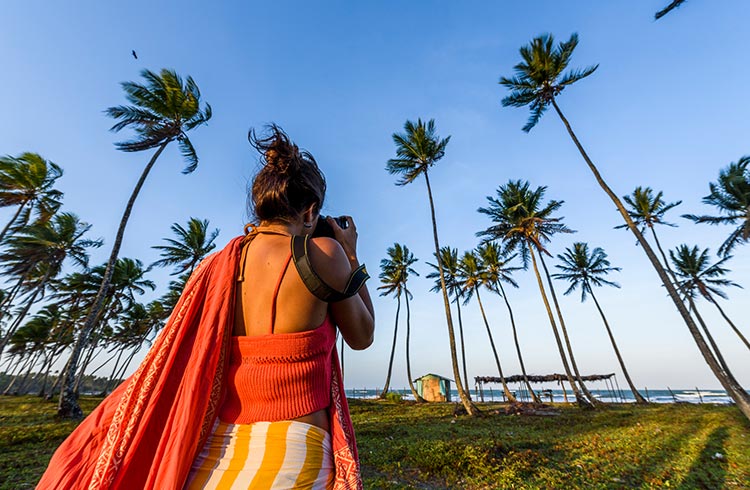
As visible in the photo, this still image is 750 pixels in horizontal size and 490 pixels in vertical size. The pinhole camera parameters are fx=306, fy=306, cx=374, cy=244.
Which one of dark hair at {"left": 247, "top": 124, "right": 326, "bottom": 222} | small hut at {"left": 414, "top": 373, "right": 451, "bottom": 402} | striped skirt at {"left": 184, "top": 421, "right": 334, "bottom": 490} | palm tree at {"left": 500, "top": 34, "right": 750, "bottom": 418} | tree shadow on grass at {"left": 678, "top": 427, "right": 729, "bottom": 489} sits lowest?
tree shadow on grass at {"left": 678, "top": 427, "right": 729, "bottom": 489}

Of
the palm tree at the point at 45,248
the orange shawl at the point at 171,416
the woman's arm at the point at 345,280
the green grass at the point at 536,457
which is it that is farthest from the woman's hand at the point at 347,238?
the palm tree at the point at 45,248

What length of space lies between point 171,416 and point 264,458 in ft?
1.13

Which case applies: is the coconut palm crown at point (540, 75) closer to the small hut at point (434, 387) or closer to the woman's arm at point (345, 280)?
the woman's arm at point (345, 280)

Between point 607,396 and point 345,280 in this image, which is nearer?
point 345,280

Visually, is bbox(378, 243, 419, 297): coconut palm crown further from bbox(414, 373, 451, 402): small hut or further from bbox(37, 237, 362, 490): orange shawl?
bbox(37, 237, 362, 490): orange shawl

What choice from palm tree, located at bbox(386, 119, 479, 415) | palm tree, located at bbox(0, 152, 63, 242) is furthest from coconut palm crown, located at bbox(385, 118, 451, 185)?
palm tree, located at bbox(0, 152, 63, 242)

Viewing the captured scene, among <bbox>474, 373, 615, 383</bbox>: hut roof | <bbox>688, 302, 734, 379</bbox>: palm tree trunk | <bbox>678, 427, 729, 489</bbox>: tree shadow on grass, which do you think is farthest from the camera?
<bbox>474, 373, 615, 383</bbox>: hut roof

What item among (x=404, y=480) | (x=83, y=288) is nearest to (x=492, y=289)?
(x=404, y=480)

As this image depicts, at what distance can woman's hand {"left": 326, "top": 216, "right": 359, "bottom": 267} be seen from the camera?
132cm

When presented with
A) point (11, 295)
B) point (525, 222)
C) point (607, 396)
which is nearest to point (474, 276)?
point (525, 222)

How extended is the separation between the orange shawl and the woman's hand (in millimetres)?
434

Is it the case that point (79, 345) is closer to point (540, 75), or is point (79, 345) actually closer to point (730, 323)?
point (540, 75)

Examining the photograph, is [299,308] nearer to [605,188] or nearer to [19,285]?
[605,188]

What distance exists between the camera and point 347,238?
4.50 feet
